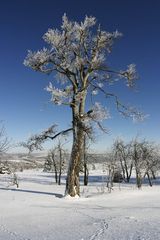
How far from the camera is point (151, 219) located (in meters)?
7.55

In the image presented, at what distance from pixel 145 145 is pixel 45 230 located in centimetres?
4676

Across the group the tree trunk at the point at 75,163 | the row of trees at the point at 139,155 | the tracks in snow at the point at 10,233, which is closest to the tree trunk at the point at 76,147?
the tree trunk at the point at 75,163

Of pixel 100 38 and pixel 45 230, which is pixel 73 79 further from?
pixel 45 230

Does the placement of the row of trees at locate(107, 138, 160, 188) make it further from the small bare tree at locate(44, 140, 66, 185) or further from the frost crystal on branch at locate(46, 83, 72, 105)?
the frost crystal on branch at locate(46, 83, 72, 105)

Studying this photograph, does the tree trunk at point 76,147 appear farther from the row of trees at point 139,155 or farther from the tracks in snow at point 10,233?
the row of trees at point 139,155

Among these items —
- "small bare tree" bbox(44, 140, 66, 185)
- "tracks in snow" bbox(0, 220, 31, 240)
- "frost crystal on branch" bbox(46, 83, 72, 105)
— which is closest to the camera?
"tracks in snow" bbox(0, 220, 31, 240)

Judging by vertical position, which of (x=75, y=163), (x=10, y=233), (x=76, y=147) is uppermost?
(x=76, y=147)

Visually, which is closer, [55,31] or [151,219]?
[151,219]

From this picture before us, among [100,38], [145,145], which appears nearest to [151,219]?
[100,38]

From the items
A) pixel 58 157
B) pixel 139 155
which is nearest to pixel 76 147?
pixel 139 155

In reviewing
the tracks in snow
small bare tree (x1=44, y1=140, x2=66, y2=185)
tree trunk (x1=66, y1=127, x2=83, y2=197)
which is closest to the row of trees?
small bare tree (x1=44, y1=140, x2=66, y2=185)

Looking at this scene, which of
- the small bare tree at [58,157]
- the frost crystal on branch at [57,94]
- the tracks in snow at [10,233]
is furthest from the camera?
the small bare tree at [58,157]

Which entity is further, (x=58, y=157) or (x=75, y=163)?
(x=58, y=157)

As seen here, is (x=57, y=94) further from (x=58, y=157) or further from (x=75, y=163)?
(x=58, y=157)
